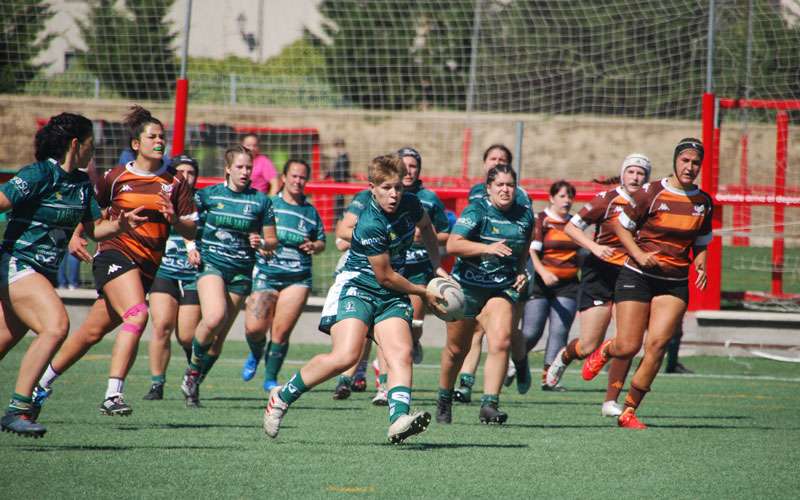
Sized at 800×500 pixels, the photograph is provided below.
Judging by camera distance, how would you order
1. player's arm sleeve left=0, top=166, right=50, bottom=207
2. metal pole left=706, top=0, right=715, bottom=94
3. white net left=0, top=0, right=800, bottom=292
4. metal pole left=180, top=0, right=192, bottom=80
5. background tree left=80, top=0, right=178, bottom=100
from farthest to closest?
background tree left=80, top=0, right=178, bottom=100
white net left=0, top=0, right=800, bottom=292
metal pole left=180, top=0, right=192, bottom=80
metal pole left=706, top=0, right=715, bottom=94
player's arm sleeve left=0, top=166, right=50, bottom=207

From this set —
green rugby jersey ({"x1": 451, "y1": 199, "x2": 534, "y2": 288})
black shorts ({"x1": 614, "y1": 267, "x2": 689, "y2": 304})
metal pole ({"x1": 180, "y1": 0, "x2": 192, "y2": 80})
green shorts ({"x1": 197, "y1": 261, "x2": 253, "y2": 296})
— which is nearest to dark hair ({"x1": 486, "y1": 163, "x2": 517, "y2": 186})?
green rugby jersey ({"x1": 451, "y1": 199, "x2": 534, "y2": 288})

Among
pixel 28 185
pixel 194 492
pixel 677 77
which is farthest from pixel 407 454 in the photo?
pixel 677 77

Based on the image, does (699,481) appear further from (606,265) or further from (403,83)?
(403,83)

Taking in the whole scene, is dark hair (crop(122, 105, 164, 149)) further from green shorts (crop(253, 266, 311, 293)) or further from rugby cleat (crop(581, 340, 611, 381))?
rugby cleat (crop(581, 340, 611, 381))

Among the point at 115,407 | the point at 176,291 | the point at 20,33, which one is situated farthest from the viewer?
the point at 20,33

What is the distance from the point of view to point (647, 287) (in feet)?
27.5

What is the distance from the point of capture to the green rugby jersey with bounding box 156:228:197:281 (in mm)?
9758

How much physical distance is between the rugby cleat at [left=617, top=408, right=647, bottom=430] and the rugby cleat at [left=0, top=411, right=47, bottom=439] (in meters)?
4.04

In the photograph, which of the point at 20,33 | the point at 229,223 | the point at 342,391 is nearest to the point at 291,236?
the point at 229,223

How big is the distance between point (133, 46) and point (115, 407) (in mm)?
10986

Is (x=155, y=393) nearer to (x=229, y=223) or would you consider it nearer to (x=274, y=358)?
(x=274, y=358)

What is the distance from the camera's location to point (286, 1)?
21.6m

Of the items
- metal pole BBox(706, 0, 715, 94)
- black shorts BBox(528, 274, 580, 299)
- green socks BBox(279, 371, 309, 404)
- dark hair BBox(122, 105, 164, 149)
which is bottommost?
green socks BBox(279, 371, 309, 404)

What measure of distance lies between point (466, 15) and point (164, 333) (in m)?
12.8
